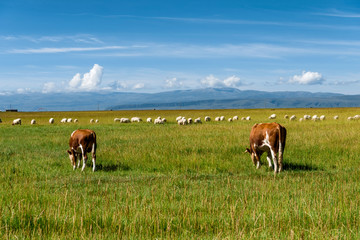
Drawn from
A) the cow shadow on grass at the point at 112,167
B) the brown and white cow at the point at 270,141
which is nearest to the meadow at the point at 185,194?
the cow shadow on grass at the point at 112,167

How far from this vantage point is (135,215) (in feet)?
23.0

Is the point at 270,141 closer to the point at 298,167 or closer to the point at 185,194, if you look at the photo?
the point at 298,167

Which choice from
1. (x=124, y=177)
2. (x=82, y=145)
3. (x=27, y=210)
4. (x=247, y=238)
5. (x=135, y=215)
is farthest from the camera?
(x=82, y=145)

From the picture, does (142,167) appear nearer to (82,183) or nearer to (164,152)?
(164,152)

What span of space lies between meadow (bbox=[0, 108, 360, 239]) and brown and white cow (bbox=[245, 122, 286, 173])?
0.65m

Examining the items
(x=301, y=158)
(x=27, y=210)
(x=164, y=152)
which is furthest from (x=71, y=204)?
(x=301, y=158)

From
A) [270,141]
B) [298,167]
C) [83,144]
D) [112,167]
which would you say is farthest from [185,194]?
[298,167]

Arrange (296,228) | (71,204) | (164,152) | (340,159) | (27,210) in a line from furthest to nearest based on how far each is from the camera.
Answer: (164,152) → (340,159) → (71,204) → (27,210) → (296,228)

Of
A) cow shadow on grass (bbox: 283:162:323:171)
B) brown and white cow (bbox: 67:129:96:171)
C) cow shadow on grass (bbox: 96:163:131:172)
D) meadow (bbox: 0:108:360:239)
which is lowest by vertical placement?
cow shadow on grass (bbox: 96:163:131:172)

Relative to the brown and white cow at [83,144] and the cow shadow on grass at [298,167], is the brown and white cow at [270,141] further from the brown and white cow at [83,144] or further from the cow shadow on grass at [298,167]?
the brown and white cow at [83,144]

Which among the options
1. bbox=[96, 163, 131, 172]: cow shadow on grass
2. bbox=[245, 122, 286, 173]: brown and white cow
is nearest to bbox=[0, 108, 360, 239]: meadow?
bbox=[96, 163, 131, 172]: cow shadow on grass

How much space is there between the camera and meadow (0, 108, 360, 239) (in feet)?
21.7

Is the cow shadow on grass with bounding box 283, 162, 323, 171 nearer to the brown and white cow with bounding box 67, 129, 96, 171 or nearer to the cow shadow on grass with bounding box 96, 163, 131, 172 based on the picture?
the cow shadow on grass with bounding box 96, 163, 131, 172

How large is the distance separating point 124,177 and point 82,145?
3.32 metres
